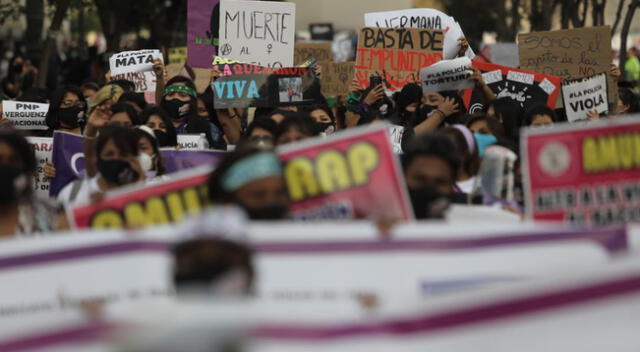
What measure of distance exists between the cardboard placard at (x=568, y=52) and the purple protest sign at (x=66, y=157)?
564cm

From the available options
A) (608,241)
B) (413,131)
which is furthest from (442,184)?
(413,131)

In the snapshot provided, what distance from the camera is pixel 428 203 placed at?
589cm

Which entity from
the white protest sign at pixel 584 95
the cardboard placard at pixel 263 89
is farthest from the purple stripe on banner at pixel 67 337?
the white protest sign at pixel 584 95

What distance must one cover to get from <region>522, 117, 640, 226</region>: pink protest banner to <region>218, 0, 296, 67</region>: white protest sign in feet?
27.4


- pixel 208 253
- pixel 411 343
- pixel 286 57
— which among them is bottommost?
pixel 411 343

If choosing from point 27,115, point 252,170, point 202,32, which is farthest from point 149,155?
point 202,32

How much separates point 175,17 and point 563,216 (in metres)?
31.1

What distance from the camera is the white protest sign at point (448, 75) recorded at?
11539mm

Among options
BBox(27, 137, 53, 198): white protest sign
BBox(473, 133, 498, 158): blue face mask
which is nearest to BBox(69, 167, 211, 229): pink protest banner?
BBox(473, 133, 498, 158): blue face mask

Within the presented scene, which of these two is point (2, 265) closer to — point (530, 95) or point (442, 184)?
point (442, 184)

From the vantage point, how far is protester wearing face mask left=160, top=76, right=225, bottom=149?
11.8 meters

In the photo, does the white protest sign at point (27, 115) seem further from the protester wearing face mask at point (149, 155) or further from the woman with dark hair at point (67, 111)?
the protester wearing face mask at point (149, 155)

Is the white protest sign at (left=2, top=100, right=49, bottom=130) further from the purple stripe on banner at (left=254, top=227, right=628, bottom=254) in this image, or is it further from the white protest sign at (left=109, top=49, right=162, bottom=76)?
the purple stripe on banner at (left=254, top=227, right=628, bottom=254)

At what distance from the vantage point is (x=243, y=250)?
11.8 feet
